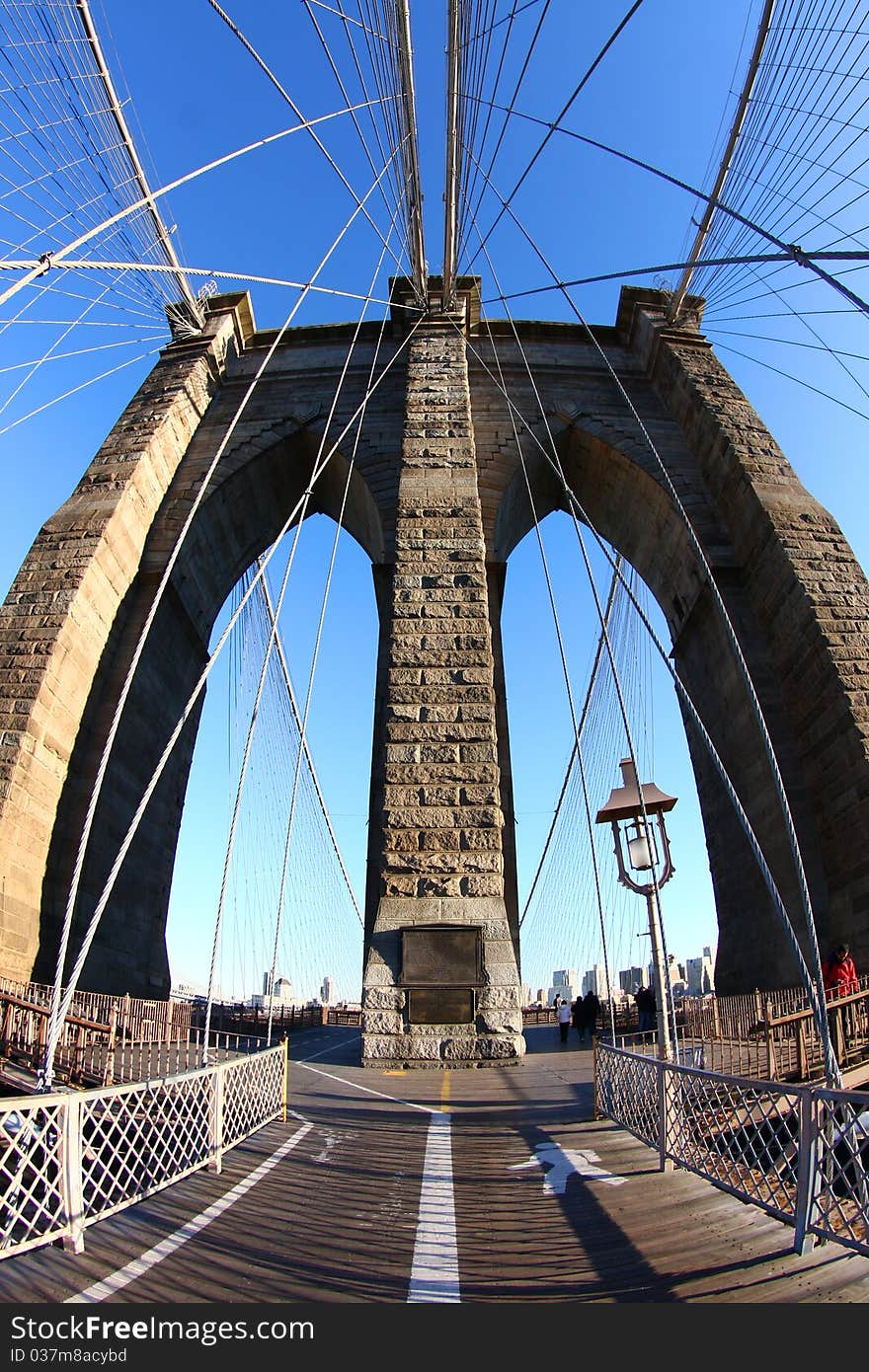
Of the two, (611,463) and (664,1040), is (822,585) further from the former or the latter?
(664,1040)

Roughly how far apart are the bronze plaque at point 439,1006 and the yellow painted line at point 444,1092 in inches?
18.7

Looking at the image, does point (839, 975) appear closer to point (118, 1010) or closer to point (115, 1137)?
point (115, 1137)

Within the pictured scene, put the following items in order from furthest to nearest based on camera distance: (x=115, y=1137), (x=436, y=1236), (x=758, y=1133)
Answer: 1. (x=115, y=1137)
2. (x=758, y=1133)
3. (x=436, y=1236)

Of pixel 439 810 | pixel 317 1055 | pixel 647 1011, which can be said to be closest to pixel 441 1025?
pixel 439 810

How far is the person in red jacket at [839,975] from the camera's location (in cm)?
802

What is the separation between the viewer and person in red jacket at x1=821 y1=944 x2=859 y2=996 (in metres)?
8.02

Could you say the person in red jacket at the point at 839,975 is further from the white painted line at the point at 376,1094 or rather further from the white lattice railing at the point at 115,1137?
the white lattice railing at the point at 115,1137

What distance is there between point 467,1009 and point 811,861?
18.8 feet

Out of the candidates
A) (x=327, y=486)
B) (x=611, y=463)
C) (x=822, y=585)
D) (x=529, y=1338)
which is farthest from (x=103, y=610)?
(x=529, y=1338)

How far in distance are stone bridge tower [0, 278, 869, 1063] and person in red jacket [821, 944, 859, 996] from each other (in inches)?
59.1

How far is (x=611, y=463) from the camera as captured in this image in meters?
15.2

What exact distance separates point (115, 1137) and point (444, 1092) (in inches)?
108

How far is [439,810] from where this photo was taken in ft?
28.7

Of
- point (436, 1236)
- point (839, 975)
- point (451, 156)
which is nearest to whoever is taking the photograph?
point (436, 1236)
